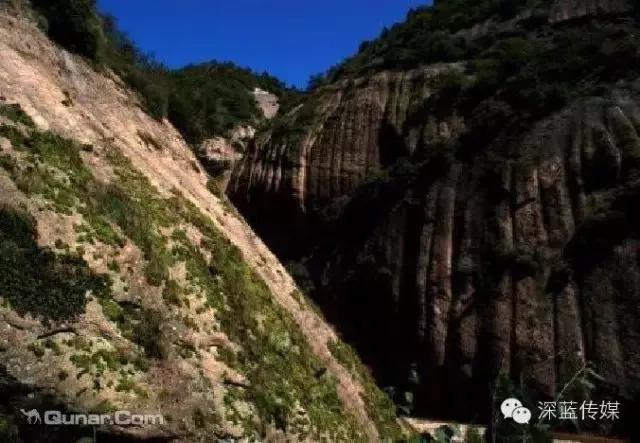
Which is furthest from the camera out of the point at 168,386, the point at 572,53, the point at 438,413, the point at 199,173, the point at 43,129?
the point at 572,53

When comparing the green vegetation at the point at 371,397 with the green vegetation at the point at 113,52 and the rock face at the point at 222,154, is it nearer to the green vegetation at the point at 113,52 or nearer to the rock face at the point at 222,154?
the green vegetation at the point at 113,52

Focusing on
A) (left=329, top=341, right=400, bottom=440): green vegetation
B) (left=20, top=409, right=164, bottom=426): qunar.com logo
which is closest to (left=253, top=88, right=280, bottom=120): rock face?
(left=329, top=341, right=400, bottom=440): green vegetation

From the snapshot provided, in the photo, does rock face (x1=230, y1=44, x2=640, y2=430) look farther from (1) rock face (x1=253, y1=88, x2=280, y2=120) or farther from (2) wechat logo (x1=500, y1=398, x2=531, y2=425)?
(1) rock face (x1=253, y1=88, x2=280, y2=120)

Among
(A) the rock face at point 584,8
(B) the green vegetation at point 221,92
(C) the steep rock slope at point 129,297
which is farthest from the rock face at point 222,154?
(C) the steep rock slope at point 129,297

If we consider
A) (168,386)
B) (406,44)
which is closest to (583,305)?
(168,386)

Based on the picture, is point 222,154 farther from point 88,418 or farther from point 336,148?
point 88,418

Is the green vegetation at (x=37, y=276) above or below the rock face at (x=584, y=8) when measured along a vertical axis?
below

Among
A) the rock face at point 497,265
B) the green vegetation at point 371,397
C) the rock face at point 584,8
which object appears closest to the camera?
the green vegetation at point 371,397

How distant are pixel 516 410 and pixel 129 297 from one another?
469 inches

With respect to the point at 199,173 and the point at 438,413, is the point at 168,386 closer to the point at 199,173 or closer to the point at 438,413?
the point at 199,173

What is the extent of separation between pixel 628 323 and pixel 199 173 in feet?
55.7

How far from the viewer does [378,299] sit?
3116 cm

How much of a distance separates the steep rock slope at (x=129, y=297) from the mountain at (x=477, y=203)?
784 centimetres

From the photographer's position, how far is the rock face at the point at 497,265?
23.3 m
